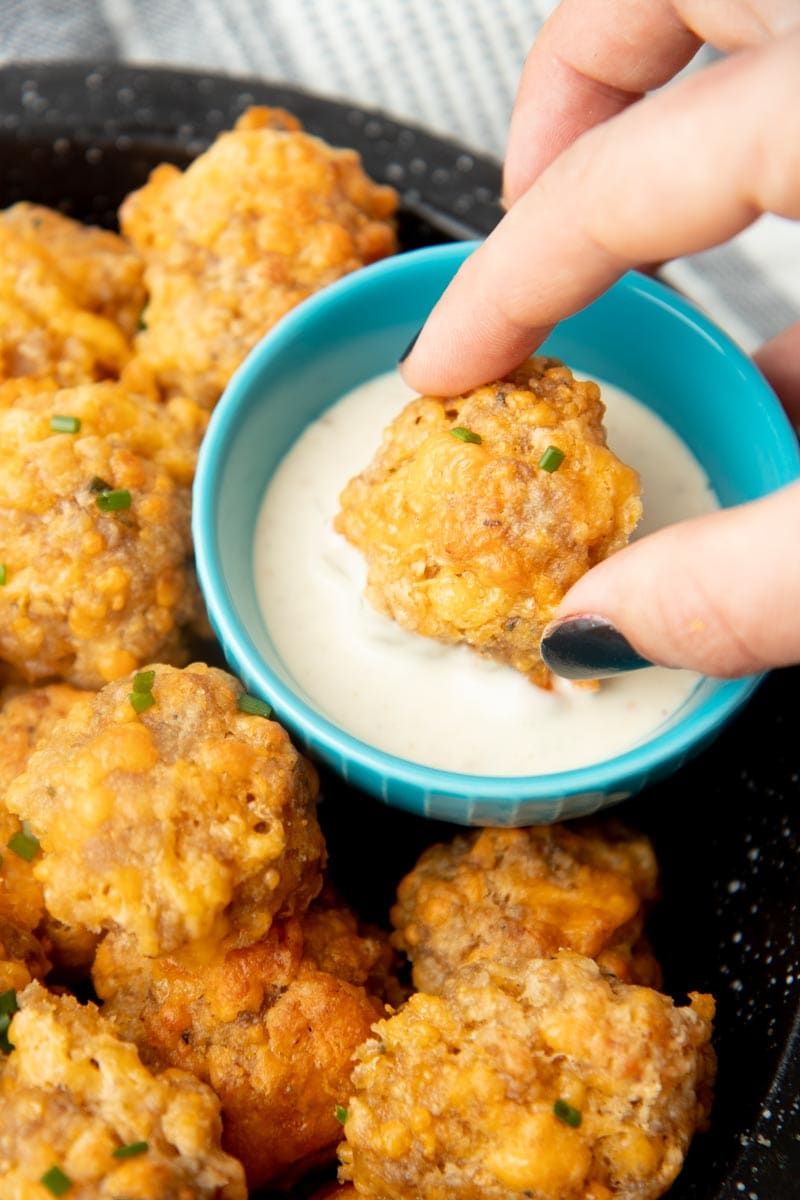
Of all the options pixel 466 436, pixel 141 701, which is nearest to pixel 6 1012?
pixel 141 701

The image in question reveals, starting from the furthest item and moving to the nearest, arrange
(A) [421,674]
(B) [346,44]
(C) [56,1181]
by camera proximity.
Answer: (B) [346,44]
(A) [421,674]
(C) [56,1181]

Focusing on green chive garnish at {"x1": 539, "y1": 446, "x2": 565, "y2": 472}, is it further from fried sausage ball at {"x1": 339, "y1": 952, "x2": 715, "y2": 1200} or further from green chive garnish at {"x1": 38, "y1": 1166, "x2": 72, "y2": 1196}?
green chive garnish at {"x1": 38, "y1": 1166, "x2": 72, "y2": 1196}

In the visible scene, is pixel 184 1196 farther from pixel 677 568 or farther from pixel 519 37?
pixel 519 37

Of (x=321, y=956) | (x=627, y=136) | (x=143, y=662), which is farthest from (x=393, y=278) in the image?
(x=321, y=956)

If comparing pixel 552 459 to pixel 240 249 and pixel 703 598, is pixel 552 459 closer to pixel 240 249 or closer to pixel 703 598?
pixel 703 598

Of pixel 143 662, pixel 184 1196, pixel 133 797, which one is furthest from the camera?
pixel 143 662

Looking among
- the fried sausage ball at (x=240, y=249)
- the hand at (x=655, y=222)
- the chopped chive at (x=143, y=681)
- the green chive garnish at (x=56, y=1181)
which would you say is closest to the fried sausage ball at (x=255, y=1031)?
the green chive garnish at (x=56, y=1181)
